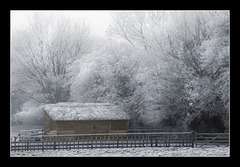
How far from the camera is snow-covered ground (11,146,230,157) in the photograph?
755 inches

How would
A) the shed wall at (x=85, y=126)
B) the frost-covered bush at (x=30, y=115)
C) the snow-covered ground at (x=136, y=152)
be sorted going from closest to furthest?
the snow-covered ground at (x=136, y=152) → the shed wall at (x=85, y=126) → the frost-covered bush at (x=30, y=115)

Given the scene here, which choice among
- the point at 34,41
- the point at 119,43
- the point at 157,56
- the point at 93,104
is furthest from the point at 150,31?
the point at 34,41

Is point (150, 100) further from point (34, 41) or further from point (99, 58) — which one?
point (34, 41)

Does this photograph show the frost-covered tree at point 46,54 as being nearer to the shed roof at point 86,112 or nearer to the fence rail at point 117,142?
the shed roof at point 86,112

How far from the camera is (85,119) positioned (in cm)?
2345

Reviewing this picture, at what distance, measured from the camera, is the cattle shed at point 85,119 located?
23297 mm

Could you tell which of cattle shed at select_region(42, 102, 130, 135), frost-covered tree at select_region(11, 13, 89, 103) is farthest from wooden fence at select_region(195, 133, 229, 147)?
frost-covered tree at select_region(11, 13, 89, 103)

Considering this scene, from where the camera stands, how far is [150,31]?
2477 cm

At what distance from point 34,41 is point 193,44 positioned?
14.7m

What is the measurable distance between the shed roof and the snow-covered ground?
337 cm

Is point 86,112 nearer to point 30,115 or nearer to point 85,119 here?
point 85,119

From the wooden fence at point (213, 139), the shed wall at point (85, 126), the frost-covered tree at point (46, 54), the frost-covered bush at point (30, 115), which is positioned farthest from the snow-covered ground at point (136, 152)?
the frost-covered tree at point (46, 54)

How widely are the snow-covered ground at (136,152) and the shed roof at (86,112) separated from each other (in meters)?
3.37

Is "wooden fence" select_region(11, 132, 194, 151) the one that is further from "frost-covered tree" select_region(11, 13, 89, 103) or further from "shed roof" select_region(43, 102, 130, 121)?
"frost-covered tree" select_region(11, 13, 89, 103)
